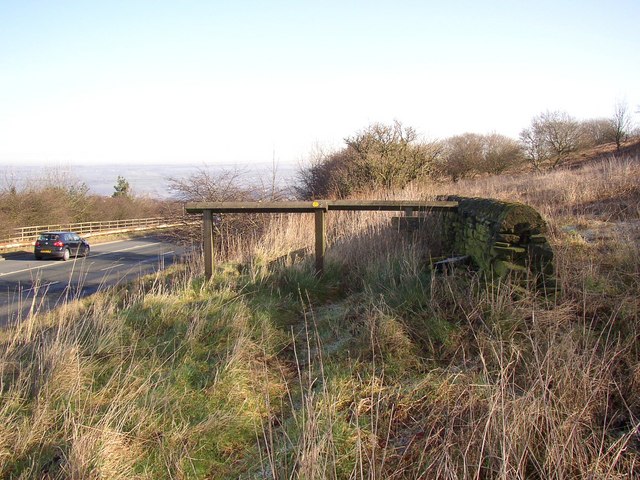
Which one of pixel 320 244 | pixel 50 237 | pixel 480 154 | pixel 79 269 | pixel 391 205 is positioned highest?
pixel 480 154

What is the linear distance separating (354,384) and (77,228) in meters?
41.4

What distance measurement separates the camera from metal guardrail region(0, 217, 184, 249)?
1314 inches

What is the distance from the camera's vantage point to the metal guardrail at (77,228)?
33375 mm

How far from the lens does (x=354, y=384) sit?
11.4ft

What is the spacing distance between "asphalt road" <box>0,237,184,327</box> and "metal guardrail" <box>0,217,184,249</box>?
87.9 inches

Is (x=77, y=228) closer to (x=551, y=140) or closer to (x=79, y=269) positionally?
(x=79, y=269)

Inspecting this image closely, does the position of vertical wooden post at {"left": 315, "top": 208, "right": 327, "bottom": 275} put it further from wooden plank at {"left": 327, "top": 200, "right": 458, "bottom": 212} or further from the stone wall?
the stone wall

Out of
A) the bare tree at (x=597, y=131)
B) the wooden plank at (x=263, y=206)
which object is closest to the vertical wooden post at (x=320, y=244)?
the wooden plank at (x=263, y=206)

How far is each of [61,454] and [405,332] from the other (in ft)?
8.39

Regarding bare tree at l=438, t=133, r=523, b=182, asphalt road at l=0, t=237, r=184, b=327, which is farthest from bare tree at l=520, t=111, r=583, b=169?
asphalt road at l=0, t=237, r=184, b=327

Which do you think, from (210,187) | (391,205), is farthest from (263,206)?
(210,187)

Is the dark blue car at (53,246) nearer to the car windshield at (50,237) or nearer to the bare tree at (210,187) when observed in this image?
the car windshield at (50,237)

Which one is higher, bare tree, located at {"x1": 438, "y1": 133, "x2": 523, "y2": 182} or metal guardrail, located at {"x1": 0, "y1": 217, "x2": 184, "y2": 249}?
bare tree, located at {"x1": 438, "y1": 133, "x2": 523, "y2": 182}

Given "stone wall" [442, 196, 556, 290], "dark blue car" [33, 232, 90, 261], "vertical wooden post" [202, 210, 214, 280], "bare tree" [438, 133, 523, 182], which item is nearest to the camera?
"stone wall" [442, 196, 556, 290]
